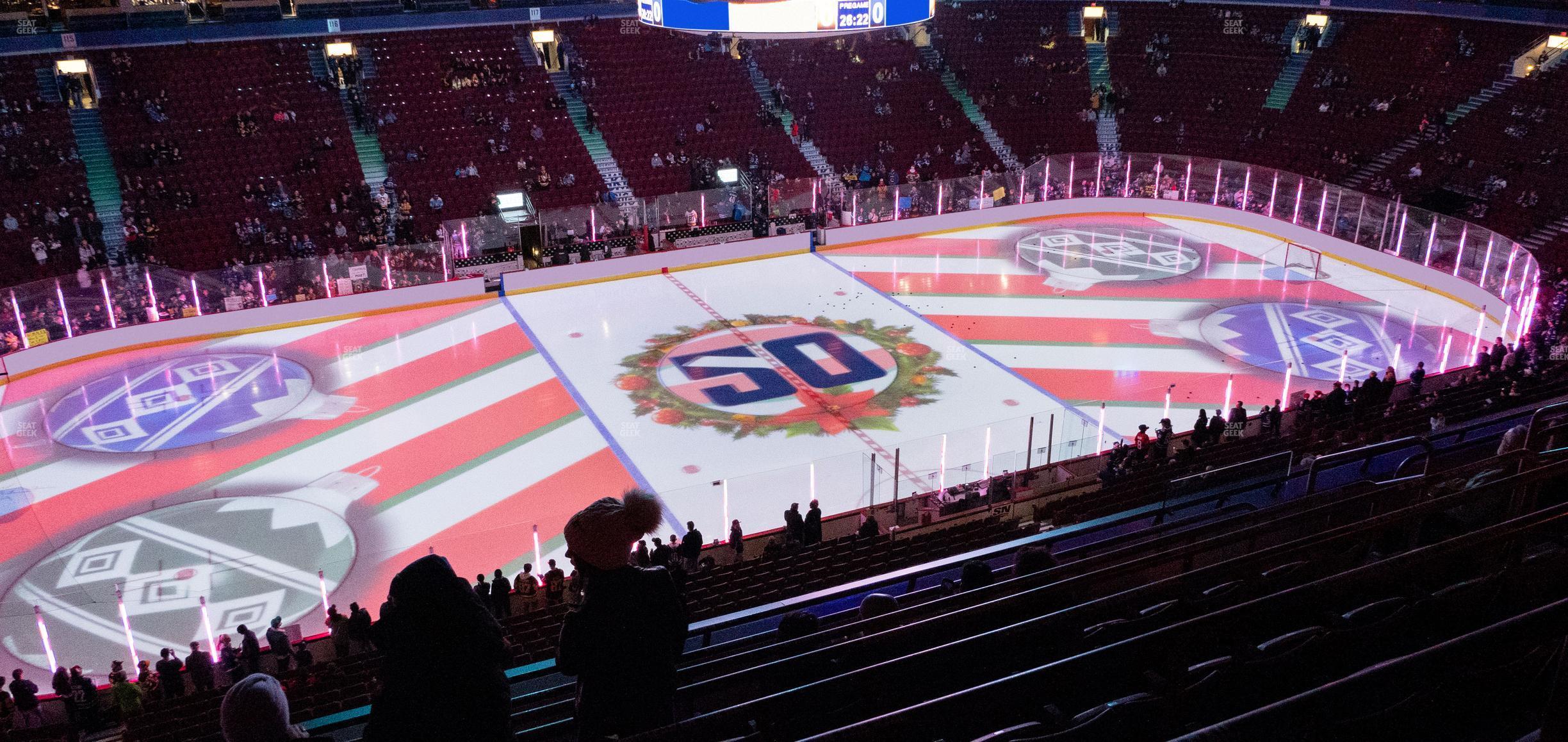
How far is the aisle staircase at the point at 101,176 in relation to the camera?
2552 centimetres

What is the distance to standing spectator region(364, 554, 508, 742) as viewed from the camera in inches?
122

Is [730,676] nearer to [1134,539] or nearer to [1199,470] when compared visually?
[1134,539]

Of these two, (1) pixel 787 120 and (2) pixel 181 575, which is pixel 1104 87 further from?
(2) pixel 181 575

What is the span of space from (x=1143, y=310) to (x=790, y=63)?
16378 millimetres

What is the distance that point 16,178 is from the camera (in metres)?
25.3

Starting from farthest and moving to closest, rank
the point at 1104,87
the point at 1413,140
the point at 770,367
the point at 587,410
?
1. the point at 1104,87
2. the point at 1413,140
3. the point at 770,367
4. the point at 587,410

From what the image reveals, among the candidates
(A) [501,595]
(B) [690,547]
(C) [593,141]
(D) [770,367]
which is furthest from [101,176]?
(B) [690,547]

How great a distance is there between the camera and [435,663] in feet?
10.2

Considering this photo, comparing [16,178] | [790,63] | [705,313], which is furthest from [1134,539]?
[790,63]

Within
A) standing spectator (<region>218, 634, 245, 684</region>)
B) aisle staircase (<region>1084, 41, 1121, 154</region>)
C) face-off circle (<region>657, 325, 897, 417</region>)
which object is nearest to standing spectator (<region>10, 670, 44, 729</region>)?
standing spectator (<region>218, 634, 245, 684</region>)

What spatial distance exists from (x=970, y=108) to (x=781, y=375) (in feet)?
61.2

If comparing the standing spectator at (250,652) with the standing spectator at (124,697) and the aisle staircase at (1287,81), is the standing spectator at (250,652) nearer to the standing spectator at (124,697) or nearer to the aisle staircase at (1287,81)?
the standing spectator at (124,697)

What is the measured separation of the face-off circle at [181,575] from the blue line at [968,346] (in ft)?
39.4

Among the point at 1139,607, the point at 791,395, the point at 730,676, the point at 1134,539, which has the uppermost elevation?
the point at 730,676
